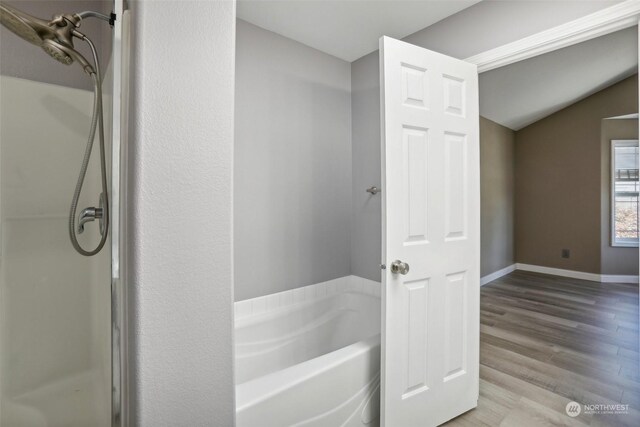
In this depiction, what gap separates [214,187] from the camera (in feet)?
2.68

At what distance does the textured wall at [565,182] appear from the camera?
15.2ft

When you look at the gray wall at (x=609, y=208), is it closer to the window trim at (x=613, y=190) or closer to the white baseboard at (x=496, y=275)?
the window trim at (x=613, y=190)

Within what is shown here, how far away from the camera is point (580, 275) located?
4750mm

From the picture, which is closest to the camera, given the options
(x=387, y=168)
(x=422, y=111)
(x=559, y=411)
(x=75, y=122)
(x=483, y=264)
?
(x=75, y=122)

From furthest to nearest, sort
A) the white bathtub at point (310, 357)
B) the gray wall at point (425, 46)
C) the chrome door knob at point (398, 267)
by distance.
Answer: the gray wall at point (425, 46) → the chrome door knob at point (398, 267) → the white bathtub at point (310, 357)

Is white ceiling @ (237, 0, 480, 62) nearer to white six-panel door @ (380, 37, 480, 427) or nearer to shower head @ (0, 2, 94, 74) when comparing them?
white six-panel door @ (380, 37, 480, 427)

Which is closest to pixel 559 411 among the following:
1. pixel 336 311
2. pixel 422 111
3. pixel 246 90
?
pixel 336 311

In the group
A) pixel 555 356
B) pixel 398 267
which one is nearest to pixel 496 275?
pixel 555 356

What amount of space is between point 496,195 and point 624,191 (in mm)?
1822

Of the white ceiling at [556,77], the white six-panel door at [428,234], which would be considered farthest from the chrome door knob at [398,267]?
the white ceiling at [556,77]

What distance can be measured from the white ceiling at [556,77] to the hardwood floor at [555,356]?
259 centimetres

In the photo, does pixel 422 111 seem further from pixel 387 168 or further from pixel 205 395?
pixel 205 395

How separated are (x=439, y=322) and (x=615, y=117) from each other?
502cm

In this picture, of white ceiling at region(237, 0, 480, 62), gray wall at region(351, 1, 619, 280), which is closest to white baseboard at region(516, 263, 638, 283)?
gray wall at region(351, 1, 619, 280)
